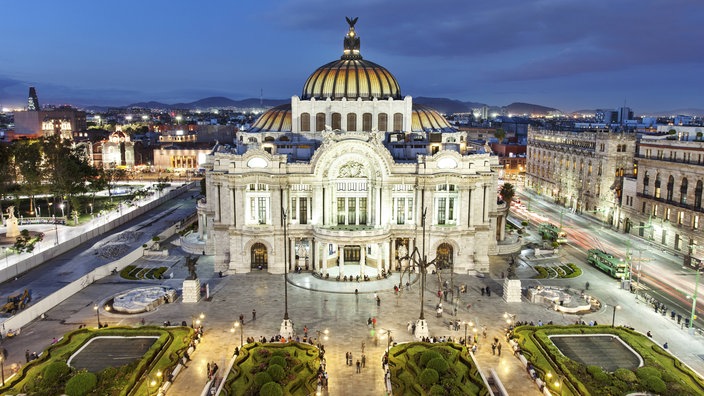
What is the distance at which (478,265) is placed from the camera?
72062mm

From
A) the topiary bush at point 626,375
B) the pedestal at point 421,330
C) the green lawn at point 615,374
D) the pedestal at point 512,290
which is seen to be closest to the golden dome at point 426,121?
the pedestal at point 512,290

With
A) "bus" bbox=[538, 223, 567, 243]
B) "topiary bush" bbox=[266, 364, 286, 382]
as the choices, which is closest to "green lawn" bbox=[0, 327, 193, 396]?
"topiary bush" bbox=[266, 364, 286, 382]

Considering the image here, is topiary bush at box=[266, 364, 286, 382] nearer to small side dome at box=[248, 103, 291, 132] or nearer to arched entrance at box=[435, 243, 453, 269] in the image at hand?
arched entrance at box=[435, 243, 453, 269]

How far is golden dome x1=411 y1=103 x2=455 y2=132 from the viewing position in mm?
86188

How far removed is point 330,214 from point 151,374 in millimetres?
33981

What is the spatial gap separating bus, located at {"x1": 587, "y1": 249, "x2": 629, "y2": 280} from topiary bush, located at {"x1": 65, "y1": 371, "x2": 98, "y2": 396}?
58.6m

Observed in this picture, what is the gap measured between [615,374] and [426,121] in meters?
53.2

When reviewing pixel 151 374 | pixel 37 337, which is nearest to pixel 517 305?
pixel 151 374

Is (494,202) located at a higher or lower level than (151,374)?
higher

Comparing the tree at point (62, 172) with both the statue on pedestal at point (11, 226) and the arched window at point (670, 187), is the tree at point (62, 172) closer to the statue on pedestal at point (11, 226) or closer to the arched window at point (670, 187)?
the statue on pedestal at point (11, 226)

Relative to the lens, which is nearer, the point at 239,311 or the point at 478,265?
the point at 239,311

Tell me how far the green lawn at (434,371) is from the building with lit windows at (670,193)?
42.4 m

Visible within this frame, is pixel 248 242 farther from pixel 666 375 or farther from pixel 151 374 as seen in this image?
pixel 666 375

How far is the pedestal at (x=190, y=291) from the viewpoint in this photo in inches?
2339
